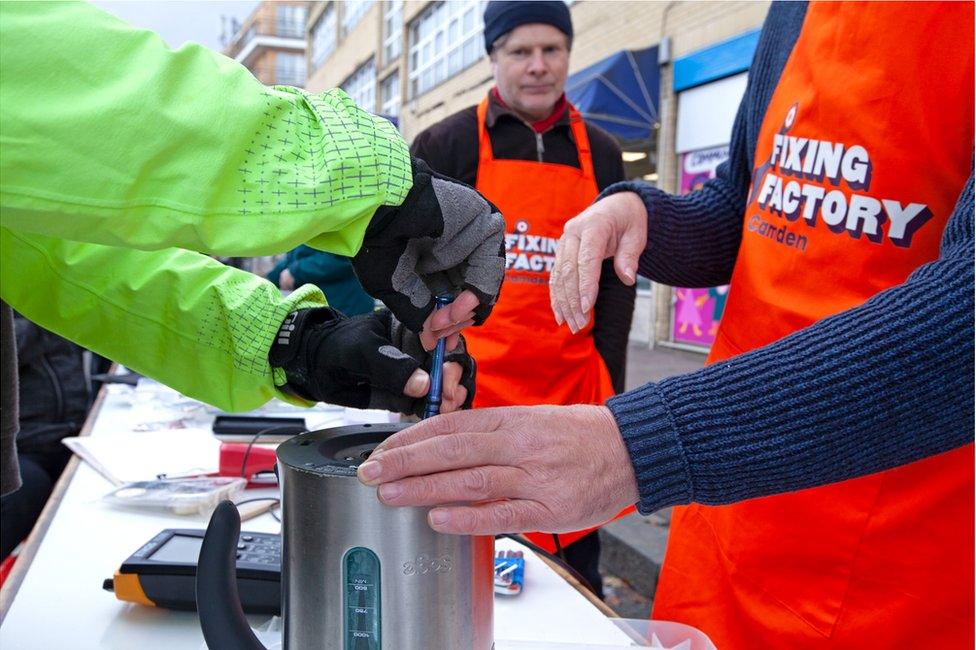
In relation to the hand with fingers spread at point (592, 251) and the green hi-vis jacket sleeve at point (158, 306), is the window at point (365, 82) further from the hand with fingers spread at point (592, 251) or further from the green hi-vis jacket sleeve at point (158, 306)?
the green hi-vis jacket sleeve at point (158, 306)

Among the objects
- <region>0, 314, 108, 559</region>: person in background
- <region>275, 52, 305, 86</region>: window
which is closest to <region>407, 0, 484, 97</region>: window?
<region>0, 314, 108, 559</region>: person in background

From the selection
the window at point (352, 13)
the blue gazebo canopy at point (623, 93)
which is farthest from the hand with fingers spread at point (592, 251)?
the window at point (352, 13)

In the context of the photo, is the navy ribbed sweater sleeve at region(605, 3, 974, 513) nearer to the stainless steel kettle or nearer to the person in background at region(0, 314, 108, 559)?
the stainless steel kettle

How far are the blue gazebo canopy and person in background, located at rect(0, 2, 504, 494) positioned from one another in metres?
5.79

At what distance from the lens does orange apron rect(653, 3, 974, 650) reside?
0.88m

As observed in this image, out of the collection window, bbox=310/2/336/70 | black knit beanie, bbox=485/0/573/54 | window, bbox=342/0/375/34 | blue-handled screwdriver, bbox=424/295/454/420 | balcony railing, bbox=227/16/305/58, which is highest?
balcony railing, bbox=227/16/305/58

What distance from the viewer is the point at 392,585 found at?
641 millimetres

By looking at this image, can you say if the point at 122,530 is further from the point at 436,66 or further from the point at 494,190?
the point at 436,66

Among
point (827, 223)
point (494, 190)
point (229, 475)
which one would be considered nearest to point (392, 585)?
point (827, 223)

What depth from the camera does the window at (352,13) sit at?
62.2 ft

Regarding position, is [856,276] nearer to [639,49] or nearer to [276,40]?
A: [639,49]

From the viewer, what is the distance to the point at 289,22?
34156 mm

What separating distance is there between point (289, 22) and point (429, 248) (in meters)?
37.2

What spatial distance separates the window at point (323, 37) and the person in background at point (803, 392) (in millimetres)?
23221
